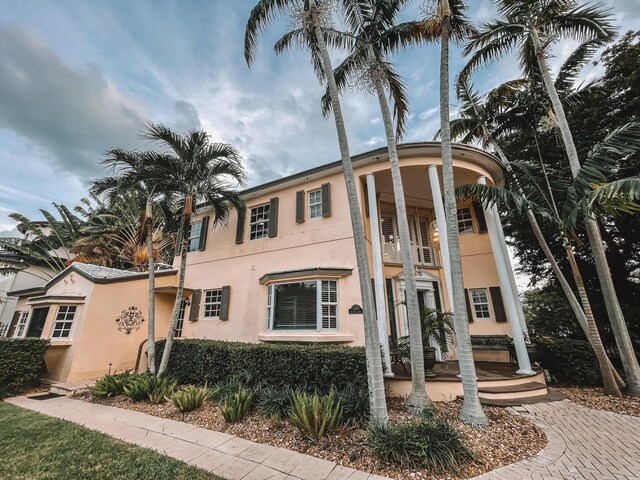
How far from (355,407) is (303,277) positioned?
4602 mm

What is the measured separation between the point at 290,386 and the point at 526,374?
6.63 meters

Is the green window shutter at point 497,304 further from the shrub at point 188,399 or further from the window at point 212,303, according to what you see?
the window at point 212,303

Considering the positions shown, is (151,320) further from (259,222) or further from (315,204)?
(315,204)

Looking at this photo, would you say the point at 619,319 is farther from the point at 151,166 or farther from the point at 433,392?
the point at 151,166

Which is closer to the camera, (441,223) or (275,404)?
(275,404)

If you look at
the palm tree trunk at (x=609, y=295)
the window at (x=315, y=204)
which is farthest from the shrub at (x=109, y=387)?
the palm tree trunk at (x=609, y=295)

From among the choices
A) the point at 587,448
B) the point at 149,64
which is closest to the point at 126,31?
the point at 149,64

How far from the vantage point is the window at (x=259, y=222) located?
1127 cm

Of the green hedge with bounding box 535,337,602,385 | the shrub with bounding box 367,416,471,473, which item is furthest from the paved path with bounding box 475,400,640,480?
the green hedge with bounding box 535,337,602,385

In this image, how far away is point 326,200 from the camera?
9.88 m

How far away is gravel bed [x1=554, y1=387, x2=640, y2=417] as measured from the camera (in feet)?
19.0

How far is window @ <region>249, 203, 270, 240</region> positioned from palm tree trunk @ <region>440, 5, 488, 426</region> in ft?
24.6

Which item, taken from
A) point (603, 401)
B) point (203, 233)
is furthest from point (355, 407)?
point (203, 233)

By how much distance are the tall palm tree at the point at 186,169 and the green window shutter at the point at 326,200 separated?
339 centimetres
